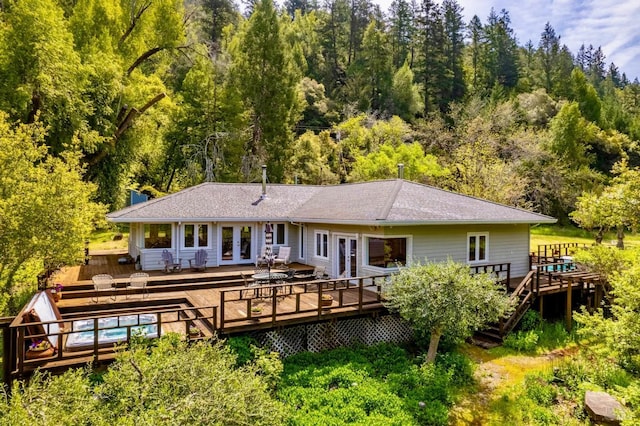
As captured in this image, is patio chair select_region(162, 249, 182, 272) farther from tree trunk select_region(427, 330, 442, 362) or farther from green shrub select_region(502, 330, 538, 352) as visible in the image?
green shrub select_region(502, 330, 538, 352)

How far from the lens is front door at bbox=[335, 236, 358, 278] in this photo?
13391 mm

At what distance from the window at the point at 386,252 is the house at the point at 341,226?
0.03 meters

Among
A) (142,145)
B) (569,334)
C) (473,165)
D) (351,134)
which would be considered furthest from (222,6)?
(569,334)

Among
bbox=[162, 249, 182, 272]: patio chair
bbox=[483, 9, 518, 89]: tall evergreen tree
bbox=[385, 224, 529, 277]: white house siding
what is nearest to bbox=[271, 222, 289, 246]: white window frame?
bbox=[162, 249, 182, 272]: patio chair

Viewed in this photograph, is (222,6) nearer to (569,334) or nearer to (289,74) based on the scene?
(289,74)

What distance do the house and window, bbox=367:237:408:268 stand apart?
0.03 metres

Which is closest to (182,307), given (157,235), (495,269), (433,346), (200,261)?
(200,261)

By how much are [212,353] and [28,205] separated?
6309 mm

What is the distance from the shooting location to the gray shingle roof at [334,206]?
12.5 meters

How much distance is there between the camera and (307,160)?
29.9 metres

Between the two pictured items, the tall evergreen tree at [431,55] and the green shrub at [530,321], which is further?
the tall evergreen tree at [431,55]

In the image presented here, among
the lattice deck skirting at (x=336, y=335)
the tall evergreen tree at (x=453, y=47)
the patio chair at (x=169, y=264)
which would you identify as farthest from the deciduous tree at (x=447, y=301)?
the tall evergreen tree at (x=453, y=47)

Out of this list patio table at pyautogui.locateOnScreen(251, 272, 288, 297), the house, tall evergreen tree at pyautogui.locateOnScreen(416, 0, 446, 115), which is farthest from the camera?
tall evergreen tree at pyautogui.locateOnScreen(416, 0, 446, 115)

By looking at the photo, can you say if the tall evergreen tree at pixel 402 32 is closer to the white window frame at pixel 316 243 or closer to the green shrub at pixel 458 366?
the white window frame at pixel 316 243
